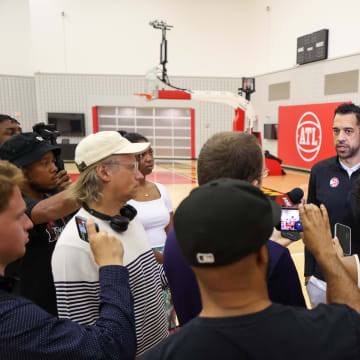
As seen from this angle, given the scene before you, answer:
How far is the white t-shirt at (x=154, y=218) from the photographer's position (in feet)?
8.01

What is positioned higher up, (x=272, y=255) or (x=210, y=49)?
(x=210, y=49)

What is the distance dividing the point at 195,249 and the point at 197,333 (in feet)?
0.58

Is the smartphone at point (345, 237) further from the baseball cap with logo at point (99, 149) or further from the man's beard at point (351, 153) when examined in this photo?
the man's beard at point (351, 153)

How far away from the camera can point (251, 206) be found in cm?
71

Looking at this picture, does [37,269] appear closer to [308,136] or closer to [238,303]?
[238,303]

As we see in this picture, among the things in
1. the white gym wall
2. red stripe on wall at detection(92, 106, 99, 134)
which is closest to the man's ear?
the white gym wall

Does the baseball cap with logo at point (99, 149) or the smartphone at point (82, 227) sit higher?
the baseball cap with logo at point (99, 149)

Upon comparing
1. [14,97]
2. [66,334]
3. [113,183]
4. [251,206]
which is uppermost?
[14,97]

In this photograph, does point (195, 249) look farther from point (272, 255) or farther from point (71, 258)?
point (71, 258)

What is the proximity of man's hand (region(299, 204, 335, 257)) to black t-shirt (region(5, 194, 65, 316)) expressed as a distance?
53.3 inches

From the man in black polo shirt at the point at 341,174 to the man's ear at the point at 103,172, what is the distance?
175cm

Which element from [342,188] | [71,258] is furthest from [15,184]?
[342,188]

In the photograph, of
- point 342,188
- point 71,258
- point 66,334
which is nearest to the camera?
point 66,334

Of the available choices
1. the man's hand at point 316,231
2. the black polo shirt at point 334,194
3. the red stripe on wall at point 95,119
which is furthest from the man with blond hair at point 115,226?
the red stripe on wall at point 95,119
